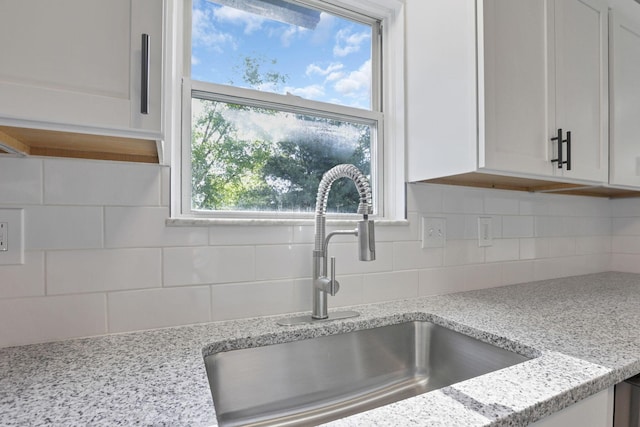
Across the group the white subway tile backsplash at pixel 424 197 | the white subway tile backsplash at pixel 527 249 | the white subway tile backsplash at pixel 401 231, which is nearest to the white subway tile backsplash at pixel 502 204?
the white subway tile backsplash at pixel 527 249

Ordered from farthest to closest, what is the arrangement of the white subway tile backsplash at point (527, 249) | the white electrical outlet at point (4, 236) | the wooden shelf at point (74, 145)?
the white subway tile backsplash at point (527, 249) → the white electrical outlet at point (4, 236) → the wooden shelf at point (74, 145)

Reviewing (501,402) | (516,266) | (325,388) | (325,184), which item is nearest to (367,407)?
(325,388)

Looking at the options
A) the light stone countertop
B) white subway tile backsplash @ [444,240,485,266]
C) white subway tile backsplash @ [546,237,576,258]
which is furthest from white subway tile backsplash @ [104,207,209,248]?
white subway tile backsplash @ [546,237,576,258]

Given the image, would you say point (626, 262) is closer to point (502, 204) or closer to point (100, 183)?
point (502, 204)

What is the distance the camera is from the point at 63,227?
813mm

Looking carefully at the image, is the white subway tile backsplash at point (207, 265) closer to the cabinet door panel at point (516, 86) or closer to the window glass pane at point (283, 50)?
the window glass pane at point (283, 50)

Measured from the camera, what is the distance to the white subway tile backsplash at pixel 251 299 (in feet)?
3.18

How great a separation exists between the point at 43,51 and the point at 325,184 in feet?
2.15

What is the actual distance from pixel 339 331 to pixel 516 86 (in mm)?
925

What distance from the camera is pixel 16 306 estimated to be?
77 cm

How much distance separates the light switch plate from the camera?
2.50 feet

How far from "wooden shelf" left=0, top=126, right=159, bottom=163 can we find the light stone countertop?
448mm

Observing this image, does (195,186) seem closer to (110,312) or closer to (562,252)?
(110,312)

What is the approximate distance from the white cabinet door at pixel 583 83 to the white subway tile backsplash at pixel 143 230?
4.02 feet
